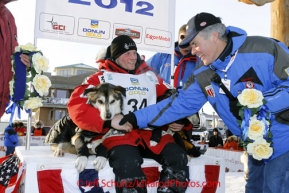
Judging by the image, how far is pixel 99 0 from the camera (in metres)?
4.40

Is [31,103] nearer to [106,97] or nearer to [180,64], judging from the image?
[106,97]

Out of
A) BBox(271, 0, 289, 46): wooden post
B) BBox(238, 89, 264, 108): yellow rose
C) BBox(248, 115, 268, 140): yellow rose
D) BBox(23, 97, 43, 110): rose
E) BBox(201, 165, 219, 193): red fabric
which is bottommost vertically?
BBox(201, 165, 219, 193): red fabric

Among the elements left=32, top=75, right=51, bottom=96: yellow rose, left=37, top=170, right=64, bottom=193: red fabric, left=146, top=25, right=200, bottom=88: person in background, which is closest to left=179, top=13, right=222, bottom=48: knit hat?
left=146, top=25, right=200, bottom=88: person in background

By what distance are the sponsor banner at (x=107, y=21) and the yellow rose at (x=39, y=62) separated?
1.40 ft

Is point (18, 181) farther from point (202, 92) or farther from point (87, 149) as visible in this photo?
point (202, 92)

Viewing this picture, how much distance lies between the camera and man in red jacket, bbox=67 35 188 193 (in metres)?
2.87

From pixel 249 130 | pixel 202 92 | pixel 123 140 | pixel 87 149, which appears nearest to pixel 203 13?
pixel 202 92

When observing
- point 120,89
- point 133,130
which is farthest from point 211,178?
point 120,89

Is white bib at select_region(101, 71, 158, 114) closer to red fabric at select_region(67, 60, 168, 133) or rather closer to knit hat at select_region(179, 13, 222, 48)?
red fabric at select_region(67, 60, 168, 133)

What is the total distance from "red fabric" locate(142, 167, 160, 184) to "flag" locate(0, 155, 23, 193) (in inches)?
48.2

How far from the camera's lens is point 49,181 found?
2.88 meters

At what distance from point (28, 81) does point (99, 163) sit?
1.45 meters

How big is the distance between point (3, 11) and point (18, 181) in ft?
6.02

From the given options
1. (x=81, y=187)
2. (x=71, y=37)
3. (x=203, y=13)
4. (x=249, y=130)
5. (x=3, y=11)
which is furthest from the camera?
(x=71, y=37)
